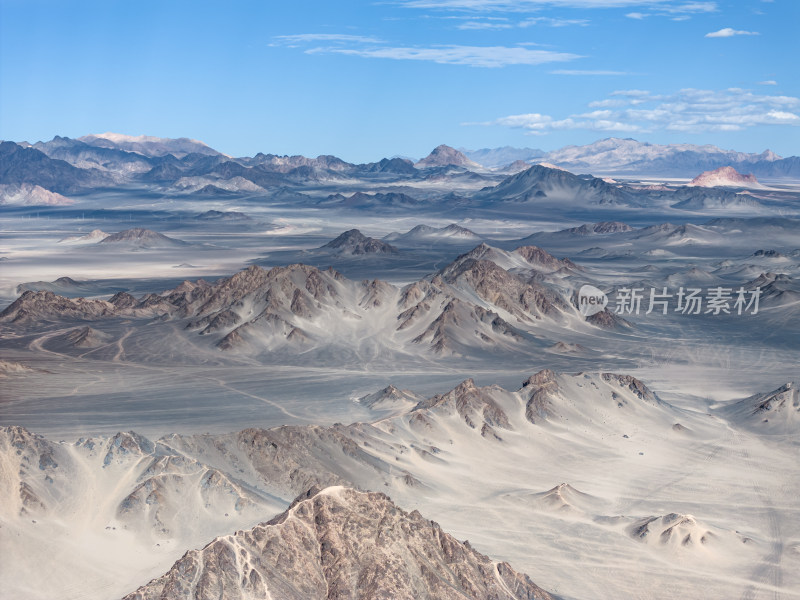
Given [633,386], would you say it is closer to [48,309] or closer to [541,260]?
[48,309]

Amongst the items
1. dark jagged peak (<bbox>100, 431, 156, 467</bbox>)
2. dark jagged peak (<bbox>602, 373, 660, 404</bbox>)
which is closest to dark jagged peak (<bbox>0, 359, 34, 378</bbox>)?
dark jagged peak (<bbox>100, 431, 156, 467</bbox>)

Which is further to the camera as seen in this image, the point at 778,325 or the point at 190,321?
the point at 778,325

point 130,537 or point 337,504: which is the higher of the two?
point 337,504

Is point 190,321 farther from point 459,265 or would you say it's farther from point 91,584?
point 91,584

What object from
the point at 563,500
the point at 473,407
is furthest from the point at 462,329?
the point at 563,500

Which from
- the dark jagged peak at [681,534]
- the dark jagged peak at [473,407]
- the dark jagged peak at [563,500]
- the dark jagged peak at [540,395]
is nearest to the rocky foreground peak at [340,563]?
the dark jagged peak at [681,534]

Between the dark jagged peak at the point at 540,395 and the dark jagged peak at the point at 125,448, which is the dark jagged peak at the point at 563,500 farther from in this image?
the dark jagged peak at the point at 125,448

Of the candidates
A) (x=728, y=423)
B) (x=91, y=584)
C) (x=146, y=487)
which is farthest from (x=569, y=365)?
(x=91, y=584)

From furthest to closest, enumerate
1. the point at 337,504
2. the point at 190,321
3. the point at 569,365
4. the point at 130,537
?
the point at 190,321 → the point at 569,365 → the point at 130,537 → the point at 337,504

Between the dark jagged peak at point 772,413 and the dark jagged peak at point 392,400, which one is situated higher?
the dark jagged peak at point 392,400
